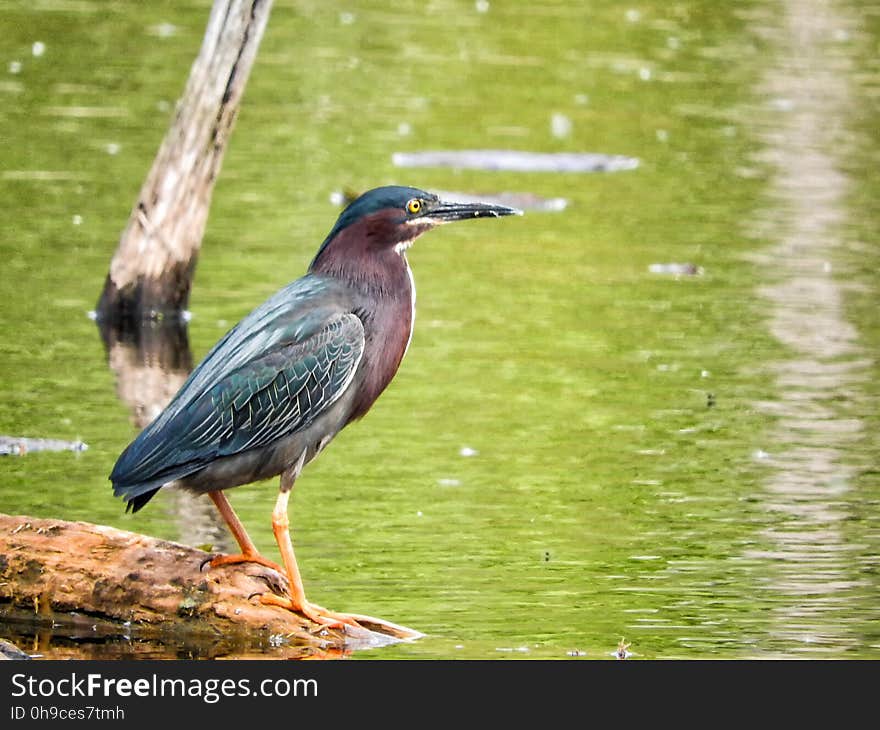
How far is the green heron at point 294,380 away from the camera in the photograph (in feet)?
22.6

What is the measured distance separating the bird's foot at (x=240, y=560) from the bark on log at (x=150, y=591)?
0.02 metres

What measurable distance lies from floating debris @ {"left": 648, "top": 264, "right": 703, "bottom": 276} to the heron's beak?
5.41 m

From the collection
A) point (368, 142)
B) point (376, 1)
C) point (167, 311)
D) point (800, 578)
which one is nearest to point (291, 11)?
point (376, 1)

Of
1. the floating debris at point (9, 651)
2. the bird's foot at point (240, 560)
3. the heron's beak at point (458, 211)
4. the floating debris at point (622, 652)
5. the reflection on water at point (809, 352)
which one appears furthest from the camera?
the reflection on water at point (809, 352)

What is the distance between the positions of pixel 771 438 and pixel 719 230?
4.30m

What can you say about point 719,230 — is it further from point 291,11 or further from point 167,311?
point 291,11

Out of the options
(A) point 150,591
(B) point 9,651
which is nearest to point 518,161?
(A) point 150,591

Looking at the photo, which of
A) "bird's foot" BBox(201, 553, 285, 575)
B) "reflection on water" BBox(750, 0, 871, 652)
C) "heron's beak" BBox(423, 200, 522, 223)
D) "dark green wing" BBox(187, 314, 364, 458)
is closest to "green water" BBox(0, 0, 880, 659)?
"reflection on water" BBox(750, 0, 871, 652)

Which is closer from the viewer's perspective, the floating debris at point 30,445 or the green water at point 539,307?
the green water at point 539,307

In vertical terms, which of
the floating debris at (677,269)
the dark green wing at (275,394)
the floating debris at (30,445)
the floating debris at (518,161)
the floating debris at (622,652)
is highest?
the dark green wing at (275,394)

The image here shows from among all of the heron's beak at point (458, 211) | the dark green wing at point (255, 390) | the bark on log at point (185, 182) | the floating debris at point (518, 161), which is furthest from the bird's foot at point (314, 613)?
the floating debris at point (518, 161)

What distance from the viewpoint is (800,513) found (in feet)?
28.4

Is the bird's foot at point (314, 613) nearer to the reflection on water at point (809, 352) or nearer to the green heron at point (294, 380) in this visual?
the green heron at point (294, 380)

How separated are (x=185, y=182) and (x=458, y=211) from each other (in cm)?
380
